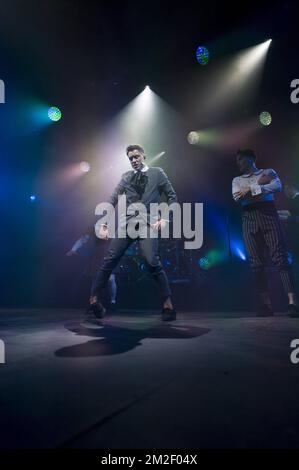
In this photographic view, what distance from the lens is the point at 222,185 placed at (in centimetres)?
1023

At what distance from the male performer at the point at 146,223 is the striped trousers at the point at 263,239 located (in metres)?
1.18

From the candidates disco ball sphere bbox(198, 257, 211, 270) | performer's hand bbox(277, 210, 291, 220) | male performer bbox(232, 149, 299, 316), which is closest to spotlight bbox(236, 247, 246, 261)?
disco ball sphere bbox(198, 257, 211, 270)

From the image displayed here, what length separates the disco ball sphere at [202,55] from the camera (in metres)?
7.66

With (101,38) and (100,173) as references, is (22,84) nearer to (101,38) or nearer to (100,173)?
(101,38)

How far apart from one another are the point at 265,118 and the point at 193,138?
7.80 ft

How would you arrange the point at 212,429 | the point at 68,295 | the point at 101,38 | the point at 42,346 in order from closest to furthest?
the point at 212,429
the point at 42,346
the point at 101,38
the point at 68,295

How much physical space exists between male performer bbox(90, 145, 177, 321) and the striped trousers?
1.18m


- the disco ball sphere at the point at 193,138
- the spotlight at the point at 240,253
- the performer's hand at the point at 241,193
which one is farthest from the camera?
the disco ball sphere at the point at 193,138

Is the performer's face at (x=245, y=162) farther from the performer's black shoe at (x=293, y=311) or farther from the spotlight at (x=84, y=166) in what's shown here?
the spotlight at (x=84, y=166)

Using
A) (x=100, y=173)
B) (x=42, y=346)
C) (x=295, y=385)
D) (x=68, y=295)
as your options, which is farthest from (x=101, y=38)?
(x=295, y=385)

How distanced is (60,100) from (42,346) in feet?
27.7

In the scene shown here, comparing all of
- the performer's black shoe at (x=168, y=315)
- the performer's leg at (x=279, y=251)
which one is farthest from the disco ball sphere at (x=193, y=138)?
the performer's black shoe at (x=168, y=315)

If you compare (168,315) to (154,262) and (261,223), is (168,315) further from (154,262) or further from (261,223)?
(261,223)
